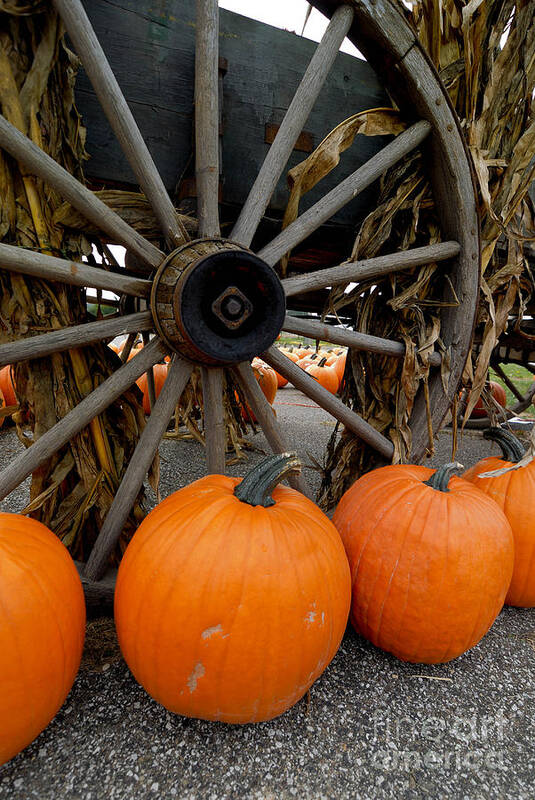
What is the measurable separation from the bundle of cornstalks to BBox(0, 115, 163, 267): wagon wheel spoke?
0.87m

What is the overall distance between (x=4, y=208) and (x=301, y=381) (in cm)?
117

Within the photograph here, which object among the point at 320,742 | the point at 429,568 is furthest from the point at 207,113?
the point at 320,742

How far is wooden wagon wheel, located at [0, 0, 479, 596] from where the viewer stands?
1.33 meters

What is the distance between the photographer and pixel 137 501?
1.72 metres

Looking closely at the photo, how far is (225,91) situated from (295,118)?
342 mm

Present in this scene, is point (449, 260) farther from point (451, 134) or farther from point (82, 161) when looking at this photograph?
point (82, 161)

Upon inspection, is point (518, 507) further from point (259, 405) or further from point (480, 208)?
point (480, 208)

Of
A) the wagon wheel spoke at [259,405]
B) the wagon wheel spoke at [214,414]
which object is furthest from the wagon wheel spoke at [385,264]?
the wagon wheel spoke at [214,414]

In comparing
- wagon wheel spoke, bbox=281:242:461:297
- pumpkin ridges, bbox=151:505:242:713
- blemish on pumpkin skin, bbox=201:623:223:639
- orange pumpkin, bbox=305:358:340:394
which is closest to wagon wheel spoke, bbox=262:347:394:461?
wagon wheel spoke, bbox=281:242:461:297

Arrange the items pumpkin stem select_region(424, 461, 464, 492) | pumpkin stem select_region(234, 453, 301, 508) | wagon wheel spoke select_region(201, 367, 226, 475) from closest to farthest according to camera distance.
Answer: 1. pumpkin stem select_region(234, 453, 301, 508)
2. pumpkin stem select_region(424, 461, 464, 492)
3. wagon wheel spoke select_region(201, 367, 226, 475)

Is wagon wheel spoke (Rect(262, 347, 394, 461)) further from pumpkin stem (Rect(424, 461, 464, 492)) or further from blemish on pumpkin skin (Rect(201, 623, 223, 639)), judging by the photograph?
blemish on pumpkin skin (Rect(201, 623, 223, 639))

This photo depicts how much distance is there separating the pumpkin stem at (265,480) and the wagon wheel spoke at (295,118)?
820 mm

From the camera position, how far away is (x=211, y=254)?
1350mm

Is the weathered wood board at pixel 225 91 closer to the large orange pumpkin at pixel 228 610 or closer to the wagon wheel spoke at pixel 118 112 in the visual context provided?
the wagon wheel spoke at pixel 118 112
